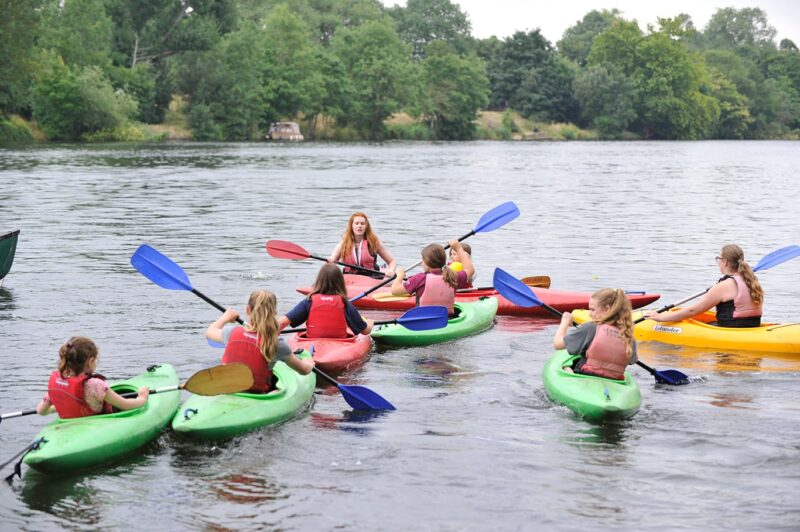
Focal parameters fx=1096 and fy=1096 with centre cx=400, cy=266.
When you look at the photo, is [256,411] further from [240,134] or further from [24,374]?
[240,134]

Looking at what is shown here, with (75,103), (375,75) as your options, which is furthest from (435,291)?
(375,75)

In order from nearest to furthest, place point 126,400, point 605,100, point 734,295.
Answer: point 126,400, point 734,295, point 605,100

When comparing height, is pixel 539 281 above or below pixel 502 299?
above

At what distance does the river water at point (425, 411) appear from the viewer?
6223 millimetres

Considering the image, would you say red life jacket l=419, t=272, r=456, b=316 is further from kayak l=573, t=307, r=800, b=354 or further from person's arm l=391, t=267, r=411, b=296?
kayak l=573, t=307, r=800, b=354

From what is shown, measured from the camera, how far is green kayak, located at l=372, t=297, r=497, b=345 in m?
10.5

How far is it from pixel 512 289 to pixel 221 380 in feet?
12.6

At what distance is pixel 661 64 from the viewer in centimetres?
10825

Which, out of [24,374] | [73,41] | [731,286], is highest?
[73,41]

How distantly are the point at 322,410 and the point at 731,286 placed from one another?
14.3 ft

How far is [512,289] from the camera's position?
33.8 ft

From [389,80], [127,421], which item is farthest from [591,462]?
[389,80]

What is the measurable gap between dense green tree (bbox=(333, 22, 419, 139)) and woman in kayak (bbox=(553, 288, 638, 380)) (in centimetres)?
7242

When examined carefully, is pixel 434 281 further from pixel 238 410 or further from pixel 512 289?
pixel 238 410
